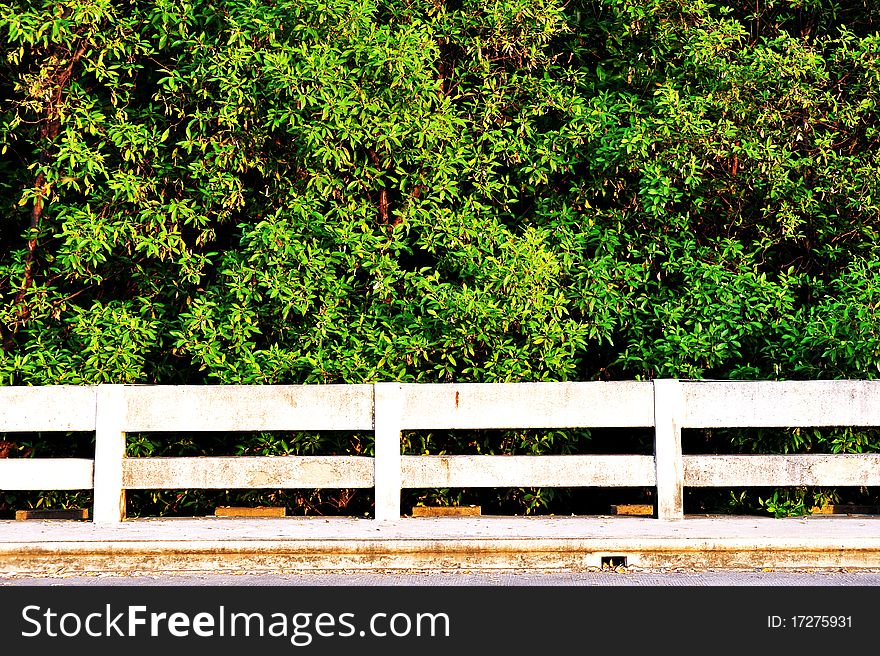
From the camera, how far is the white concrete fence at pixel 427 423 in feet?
29.3

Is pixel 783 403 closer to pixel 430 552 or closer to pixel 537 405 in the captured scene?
pixel 537 405

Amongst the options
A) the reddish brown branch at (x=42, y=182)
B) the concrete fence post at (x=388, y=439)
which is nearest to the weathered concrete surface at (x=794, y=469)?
the concrete fence post at (x=388, y=439)

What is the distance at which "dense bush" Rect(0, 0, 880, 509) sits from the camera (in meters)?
9.57

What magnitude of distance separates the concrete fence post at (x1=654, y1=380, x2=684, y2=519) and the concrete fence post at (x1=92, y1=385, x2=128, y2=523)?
13.0 ft

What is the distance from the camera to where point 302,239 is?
977 centimetres

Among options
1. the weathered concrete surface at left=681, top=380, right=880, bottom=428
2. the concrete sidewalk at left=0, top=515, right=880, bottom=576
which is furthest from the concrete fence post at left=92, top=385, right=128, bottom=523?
the weathered concrete surface at left=681, top=380, right=880, bottom=428

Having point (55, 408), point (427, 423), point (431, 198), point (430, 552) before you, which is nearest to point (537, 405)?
point (427, 423)

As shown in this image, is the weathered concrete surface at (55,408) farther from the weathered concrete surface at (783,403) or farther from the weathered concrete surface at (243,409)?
the weathered concrete surface at (783,403)

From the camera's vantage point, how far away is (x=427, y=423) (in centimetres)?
903

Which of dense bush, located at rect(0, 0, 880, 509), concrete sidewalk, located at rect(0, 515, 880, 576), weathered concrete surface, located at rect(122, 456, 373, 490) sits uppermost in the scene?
dense bush, located at rect(0, 0, 880, 509)

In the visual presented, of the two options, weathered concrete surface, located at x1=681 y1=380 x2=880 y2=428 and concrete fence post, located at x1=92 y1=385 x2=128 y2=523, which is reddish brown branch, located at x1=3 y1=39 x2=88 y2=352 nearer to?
concrete fence post, located at x1=92 y1=385 x2=128 y2=523

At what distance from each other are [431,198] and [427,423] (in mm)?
2043

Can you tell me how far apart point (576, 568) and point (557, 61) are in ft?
16.4

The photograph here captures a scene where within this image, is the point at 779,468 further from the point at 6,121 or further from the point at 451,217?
the point at 6,121
